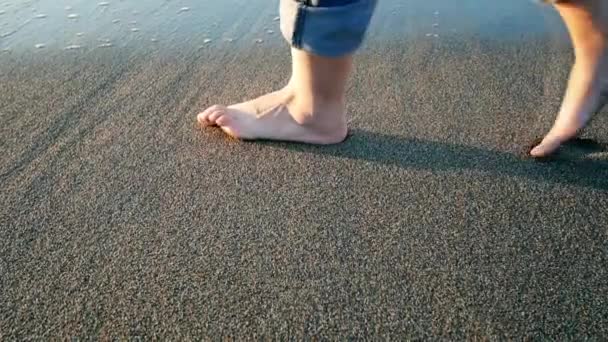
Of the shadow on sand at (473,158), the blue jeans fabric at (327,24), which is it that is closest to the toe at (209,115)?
the shadow on sand at (473,158)

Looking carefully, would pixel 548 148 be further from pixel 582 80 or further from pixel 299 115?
pixel 299 115

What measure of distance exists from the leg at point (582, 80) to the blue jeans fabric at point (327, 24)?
44 cm

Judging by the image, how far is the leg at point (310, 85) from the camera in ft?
3.68

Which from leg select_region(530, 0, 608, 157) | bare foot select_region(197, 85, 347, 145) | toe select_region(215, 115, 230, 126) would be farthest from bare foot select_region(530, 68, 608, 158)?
toe select_region(215, 115, 230, 126)

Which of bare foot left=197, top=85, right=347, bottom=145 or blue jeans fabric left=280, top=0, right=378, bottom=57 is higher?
blue jeans fabric left=280, top=0, right=378, bottom=57

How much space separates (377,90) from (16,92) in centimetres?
99

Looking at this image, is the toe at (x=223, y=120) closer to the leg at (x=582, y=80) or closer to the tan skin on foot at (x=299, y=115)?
the tan skin on foot at (x=299, y=115)

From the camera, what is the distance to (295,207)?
1087 mm

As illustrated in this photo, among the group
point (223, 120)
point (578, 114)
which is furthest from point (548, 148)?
point (223, 120)

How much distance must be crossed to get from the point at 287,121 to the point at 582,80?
67cm

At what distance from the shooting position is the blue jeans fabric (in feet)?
3.63

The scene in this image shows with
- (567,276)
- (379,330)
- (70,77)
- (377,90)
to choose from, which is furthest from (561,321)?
(70,77)

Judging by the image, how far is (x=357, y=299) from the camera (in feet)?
2.88

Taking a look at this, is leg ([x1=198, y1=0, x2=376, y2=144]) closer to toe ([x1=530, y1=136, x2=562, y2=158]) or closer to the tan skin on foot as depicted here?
the tan skin on foot
